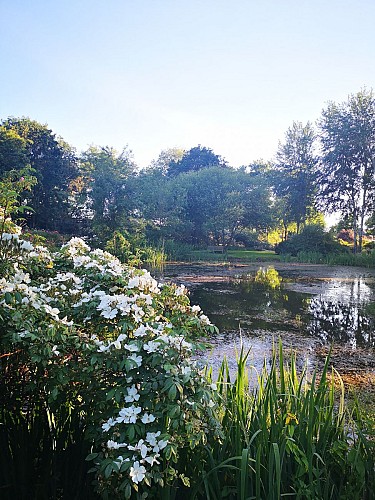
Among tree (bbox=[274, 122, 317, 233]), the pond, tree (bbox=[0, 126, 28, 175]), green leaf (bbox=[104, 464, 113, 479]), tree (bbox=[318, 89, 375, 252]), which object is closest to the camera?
green leaf (bbox=[104, 464, 113, 479])

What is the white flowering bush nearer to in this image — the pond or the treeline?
the pond

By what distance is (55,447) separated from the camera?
1.62 metres

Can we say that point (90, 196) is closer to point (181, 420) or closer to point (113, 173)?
point (113, 173)

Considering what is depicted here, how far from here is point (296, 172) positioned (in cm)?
2723

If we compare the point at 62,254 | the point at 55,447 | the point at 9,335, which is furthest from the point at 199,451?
the point at 62,254

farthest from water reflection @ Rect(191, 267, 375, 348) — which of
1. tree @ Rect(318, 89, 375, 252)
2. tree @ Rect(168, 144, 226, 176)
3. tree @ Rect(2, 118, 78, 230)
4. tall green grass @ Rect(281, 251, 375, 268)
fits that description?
tree @ Rect(168, 144, 226, 176)

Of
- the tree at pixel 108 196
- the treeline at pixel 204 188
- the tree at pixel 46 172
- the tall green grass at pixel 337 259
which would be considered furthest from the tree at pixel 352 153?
the tree at pixel 46 172

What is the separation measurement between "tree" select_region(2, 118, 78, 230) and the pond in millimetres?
9559

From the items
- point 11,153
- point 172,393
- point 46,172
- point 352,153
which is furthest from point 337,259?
point 172,393

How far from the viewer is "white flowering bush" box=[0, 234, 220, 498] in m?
1.08

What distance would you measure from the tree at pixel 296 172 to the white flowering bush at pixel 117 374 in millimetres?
26452

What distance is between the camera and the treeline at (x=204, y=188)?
1617 cm

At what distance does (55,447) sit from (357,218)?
2395 centimetres

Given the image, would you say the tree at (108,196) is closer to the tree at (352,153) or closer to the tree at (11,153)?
the tree at (11,153)
